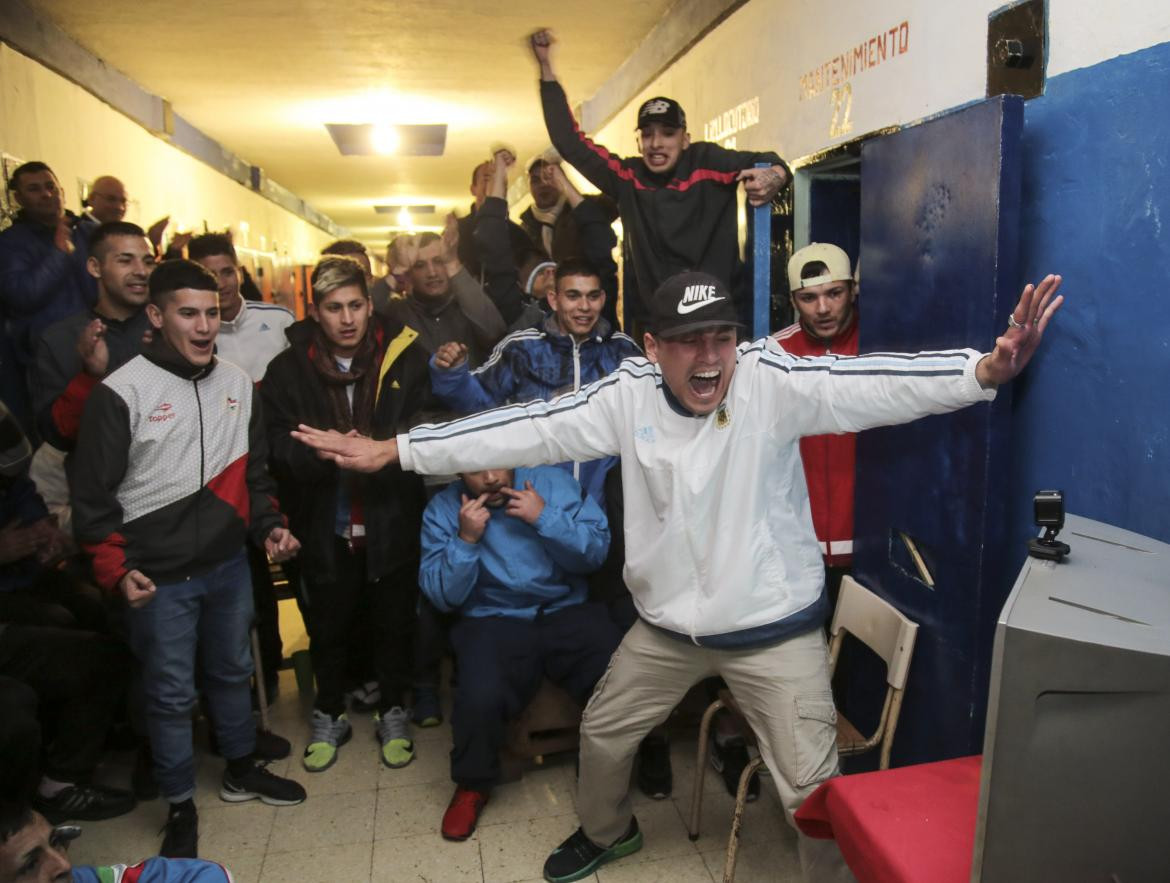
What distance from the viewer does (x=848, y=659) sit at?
2.92 meters

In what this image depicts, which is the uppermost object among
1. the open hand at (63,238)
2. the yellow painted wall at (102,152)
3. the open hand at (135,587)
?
the yellow painted wall at (102,152)

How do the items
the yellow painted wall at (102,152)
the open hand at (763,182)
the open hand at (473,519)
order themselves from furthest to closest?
the yellow painted wall at (102,152), the open hand at (763,182), the open hand at (473,519)

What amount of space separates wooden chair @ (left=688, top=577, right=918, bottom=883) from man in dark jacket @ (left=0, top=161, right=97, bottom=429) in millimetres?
3308

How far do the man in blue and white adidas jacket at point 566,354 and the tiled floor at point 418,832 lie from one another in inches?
42.1

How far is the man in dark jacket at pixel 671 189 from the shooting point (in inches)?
134

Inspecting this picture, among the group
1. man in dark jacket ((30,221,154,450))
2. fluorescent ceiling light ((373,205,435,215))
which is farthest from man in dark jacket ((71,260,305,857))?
fluorescent ceiling light ((373,205,435,215))

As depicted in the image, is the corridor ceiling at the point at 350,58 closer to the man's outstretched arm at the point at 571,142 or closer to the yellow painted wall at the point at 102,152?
the yellow painted wall at the point at 102,152

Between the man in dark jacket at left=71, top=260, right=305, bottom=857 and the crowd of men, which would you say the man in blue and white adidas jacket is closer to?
the crowd of men

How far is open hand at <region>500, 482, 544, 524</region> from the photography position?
116 inches

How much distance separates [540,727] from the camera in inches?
117

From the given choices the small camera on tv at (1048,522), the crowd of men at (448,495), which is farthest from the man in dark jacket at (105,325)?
the small camera on tv at (1048,522)

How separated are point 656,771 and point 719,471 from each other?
4.06 feet

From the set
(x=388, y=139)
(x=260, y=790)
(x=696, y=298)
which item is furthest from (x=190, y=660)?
(x=388, y=139)

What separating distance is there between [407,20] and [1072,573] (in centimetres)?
469
